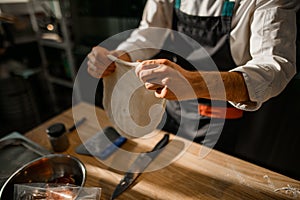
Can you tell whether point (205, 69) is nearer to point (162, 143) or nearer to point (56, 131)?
point (162, 143)

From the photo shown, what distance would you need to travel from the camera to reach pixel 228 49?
78cm

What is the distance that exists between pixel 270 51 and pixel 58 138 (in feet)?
2.37

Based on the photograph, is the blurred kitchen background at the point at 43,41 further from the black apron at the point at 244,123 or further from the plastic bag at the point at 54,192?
the plastic bag at the point at 54,192

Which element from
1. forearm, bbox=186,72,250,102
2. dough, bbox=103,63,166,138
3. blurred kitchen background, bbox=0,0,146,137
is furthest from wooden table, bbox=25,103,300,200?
blurred kitchen background, bbox=0,0,146,137

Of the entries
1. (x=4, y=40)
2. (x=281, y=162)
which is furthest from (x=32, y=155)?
(x=4, y=40)

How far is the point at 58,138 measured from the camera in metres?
0.74

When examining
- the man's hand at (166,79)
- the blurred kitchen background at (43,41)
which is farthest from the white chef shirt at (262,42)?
the blurred kitchen background at (43,41)

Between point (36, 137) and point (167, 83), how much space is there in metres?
0.62

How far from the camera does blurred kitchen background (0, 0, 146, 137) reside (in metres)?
1.57

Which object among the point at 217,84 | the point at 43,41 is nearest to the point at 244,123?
the point at 217,84

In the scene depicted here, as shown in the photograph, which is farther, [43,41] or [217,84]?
[43,41]

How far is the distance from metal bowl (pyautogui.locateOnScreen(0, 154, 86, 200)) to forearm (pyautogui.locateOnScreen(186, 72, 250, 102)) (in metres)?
0.40

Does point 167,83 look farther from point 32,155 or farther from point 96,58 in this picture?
point 32,155

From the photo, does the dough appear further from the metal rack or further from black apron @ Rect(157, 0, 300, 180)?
the metal rack
